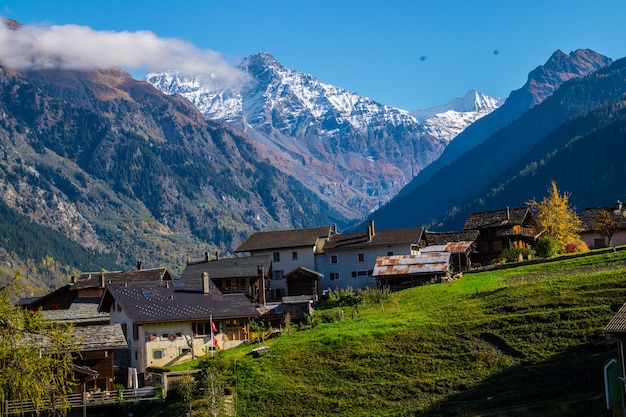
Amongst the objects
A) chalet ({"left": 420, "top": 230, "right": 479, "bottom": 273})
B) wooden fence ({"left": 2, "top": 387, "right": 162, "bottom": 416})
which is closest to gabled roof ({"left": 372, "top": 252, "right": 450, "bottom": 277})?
chalet ({"left": 420, "top": 230, "right": 479, "bottom": 273})

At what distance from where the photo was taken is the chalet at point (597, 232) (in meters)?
117

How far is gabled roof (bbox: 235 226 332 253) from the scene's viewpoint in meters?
120

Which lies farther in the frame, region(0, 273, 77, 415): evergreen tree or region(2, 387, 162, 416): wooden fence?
region(2, 387, 162, 416): wooden fence

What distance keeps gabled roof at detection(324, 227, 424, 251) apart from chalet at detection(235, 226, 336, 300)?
1.87 metres

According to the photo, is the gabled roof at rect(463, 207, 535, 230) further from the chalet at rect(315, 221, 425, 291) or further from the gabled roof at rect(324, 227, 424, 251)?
the gabled roof at rect(324, 227, 424, 251)

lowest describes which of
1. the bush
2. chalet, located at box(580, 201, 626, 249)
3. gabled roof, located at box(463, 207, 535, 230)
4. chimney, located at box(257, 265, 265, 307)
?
chimney, located at box(257, 265, 265, 307)

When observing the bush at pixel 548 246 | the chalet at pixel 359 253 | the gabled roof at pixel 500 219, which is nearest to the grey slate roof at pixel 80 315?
the chalet at pixel 359 253

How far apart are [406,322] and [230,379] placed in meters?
14.7

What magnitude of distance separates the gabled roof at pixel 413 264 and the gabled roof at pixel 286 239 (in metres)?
16.0

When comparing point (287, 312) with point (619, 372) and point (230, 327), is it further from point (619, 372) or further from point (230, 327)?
point (619, 372)

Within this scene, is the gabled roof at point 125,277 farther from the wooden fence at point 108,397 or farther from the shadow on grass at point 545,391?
the shadow on grass at point 545,391

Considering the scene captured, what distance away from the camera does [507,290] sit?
7200 centimetres

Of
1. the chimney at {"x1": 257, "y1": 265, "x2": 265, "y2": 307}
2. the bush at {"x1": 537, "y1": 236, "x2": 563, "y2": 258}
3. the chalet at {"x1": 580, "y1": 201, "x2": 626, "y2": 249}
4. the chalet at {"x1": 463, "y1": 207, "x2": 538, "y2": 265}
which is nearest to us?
the bush at {"x1": 537, "y1": 236, "x2": 563, "y2": 258}

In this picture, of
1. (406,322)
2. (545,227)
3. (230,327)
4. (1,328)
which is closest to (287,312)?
(230,327)
